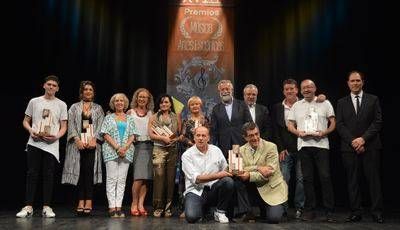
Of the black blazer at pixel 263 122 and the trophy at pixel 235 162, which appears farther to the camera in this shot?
the black blazer at pixel 263 122

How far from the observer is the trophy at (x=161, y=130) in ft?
14.2

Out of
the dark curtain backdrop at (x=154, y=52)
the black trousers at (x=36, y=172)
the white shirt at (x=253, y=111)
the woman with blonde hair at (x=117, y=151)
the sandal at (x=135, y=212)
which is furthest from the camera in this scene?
the dark curtain backdrop at (x=154, y=52)

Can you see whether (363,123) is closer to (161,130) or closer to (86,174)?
→ (161,130)

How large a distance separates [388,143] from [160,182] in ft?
11.0

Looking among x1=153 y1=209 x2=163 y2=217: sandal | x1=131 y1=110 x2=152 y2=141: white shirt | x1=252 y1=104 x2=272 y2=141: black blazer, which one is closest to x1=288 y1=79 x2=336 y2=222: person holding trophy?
x1=252 y1=104 x2=272 y2=141: black blazer

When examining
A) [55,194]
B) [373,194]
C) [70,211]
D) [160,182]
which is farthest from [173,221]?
[55,194]

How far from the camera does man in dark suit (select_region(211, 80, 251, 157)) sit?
14.1 feet

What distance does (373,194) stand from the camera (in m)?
3.99

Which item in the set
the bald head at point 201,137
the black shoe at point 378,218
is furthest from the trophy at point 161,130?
the black shoe at point 378,218

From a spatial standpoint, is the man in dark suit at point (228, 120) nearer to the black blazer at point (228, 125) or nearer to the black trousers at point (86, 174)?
the black blazer at point (228, 125)

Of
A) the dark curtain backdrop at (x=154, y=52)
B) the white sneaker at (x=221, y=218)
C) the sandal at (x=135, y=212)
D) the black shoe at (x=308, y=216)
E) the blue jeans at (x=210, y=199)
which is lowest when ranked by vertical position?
the sandal at (x=135, y=212)

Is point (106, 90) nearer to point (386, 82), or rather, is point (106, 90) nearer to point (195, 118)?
point (195, 118)

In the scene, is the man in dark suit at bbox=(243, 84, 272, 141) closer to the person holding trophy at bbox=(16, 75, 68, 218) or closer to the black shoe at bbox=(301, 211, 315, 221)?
the black shoe at bbox=(301, 211, 315, 221)

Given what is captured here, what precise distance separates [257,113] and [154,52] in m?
2.02
